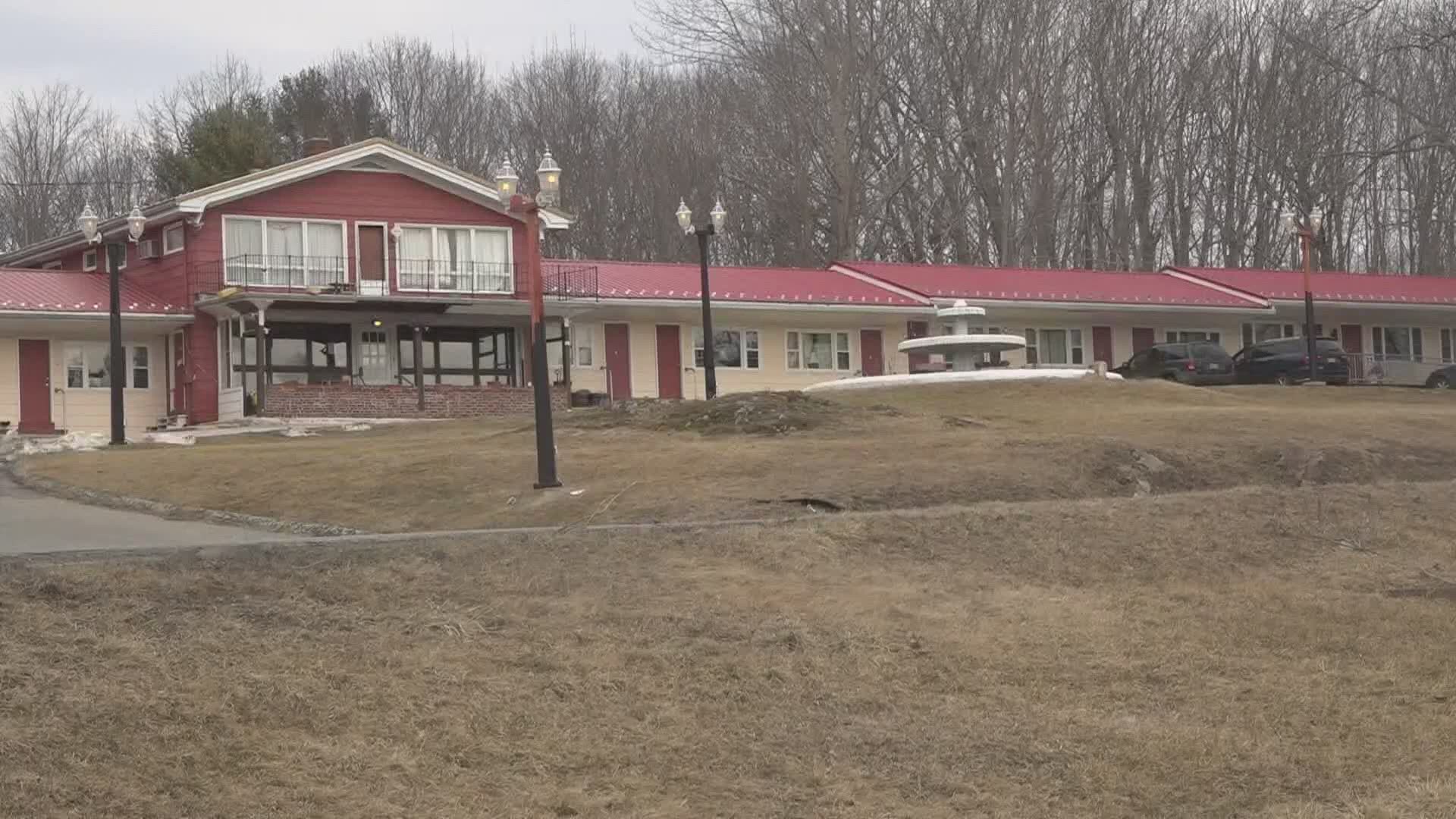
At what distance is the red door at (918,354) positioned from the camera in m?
38.8

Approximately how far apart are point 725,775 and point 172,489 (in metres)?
12.6

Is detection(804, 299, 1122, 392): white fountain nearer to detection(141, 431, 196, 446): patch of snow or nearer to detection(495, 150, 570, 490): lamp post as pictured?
detection(141, 431, 196, 446): patch of snow

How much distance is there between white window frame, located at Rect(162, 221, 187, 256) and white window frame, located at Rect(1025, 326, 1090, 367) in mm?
21566

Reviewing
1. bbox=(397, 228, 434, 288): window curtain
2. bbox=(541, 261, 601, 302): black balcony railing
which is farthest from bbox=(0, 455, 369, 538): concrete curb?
bbox=(541, 261, 601, 302): black balcony railing

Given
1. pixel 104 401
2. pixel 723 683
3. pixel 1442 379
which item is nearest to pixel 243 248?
pixel 104 401

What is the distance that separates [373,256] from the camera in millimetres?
37000

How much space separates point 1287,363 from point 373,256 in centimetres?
2208

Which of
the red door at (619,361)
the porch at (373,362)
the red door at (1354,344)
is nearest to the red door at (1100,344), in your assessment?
the red door at (1354,344)

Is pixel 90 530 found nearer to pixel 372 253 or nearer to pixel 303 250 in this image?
pixel 303 250

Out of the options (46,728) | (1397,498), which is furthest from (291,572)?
(1397,498)

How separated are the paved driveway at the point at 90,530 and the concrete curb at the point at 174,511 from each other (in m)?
0.20

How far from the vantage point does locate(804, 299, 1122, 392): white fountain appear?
32.1 metres

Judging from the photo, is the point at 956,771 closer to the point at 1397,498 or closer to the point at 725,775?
the point at 725,775

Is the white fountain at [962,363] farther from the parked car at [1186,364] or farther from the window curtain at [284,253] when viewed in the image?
the window curtain at [284,253]
